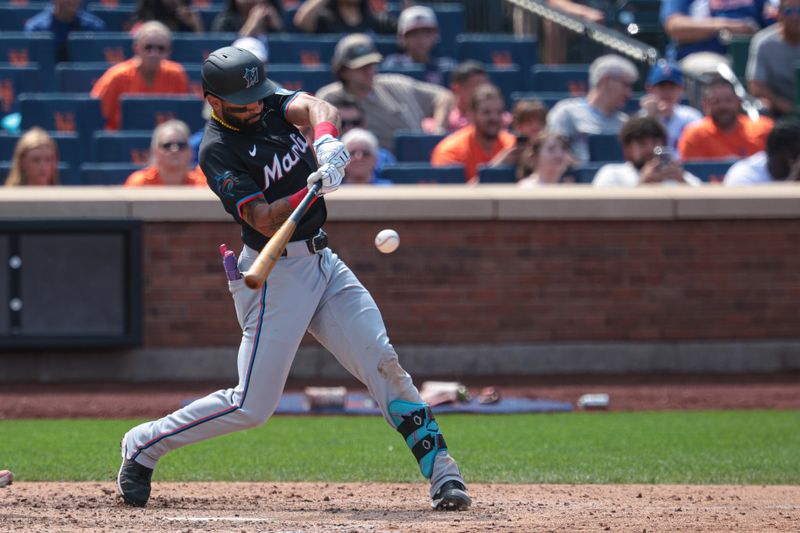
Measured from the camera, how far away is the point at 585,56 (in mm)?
14320

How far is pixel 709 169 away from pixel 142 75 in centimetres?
499

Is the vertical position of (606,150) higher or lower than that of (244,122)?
lower

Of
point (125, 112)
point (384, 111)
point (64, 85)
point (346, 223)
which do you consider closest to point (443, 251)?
point (346, 223)

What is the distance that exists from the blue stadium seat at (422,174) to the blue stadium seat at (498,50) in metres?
2.82

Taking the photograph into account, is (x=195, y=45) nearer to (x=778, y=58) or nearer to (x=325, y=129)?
(x=778, y=58)

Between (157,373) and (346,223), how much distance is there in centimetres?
184

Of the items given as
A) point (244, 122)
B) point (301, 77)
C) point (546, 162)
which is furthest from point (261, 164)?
point (301, 77)

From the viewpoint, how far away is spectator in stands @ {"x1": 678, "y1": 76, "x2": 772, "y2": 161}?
38.3 ft

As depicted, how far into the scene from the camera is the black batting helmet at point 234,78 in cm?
520

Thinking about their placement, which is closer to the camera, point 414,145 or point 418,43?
point 414,145

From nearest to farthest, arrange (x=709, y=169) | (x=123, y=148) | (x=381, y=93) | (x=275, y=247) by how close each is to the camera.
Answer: (x=275, y=247), (x=123, y=148), (x=709, y=169), (x=381, y=93)

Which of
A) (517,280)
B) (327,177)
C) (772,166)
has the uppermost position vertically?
(327,177)

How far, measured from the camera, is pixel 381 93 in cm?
1197

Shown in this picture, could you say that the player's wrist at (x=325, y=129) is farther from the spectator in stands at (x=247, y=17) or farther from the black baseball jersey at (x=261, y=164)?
the spectator in stands at (x=247, y=17)
